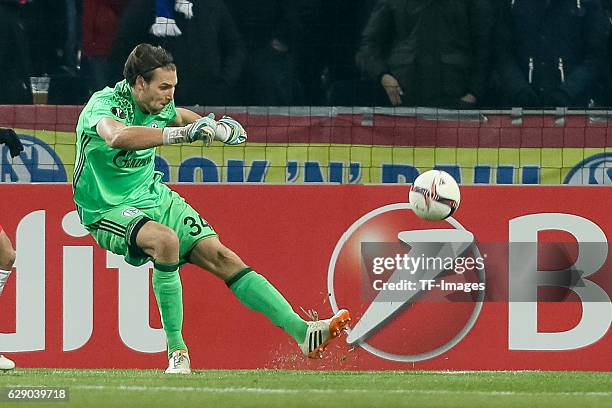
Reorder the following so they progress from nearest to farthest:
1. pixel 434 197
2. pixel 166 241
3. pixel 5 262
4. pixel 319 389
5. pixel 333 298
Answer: pixel 319 389
pixel 166 241
pixel 434 197
pixel 5 262
pixel 333 298

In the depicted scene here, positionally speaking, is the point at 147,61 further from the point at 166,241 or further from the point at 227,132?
the point at 166,241

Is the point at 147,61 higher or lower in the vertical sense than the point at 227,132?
higher

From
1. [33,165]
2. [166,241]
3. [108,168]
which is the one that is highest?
[108,168]

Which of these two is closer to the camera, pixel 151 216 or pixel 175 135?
pixel 175 135

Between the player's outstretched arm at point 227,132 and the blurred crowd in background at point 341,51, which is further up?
the blurred crowd in background at point 341,51

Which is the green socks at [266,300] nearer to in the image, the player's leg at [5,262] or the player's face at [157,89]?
the player's face at [157,89]

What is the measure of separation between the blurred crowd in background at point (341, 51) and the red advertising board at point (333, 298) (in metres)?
1.22

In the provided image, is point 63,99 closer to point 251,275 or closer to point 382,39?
point 382,39

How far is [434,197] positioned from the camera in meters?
9.26

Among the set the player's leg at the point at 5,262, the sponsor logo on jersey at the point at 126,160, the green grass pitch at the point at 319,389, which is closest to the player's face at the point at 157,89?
the sponsor logo on jersey at the point at 126,160

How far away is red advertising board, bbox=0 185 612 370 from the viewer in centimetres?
1016

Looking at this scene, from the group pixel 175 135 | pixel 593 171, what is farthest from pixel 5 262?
pixel 593 171

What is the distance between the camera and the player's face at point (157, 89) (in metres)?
8.66

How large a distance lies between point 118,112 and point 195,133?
80 centimetres
